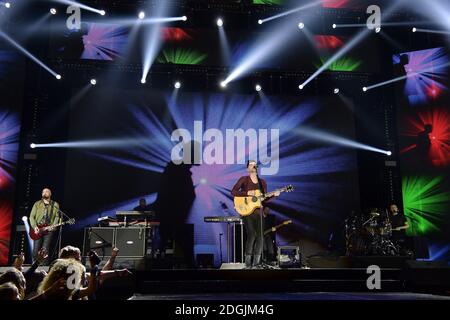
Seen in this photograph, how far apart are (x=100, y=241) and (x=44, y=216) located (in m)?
1.43

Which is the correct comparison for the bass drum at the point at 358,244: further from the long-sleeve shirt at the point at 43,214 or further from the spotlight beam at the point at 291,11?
the long-sleeve shirt at the point at 43,214

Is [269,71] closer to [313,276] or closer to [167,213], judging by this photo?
[167,213]

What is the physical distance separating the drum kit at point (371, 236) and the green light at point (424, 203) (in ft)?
2.22

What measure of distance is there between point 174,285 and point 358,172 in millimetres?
5390

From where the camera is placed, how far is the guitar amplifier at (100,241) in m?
6.93

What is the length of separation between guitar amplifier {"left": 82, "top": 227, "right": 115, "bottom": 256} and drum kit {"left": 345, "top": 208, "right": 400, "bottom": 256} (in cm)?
455

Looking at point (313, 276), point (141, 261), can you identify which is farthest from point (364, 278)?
point (141, 261)

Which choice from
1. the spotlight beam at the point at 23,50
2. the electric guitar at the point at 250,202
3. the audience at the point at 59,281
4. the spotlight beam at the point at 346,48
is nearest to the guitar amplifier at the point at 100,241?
the electric guitar at the point at 250,202

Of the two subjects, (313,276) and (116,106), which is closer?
(313,276)

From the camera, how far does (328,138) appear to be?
9391mm

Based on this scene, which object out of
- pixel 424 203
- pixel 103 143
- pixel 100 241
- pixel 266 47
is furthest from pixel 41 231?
pixel 424 203

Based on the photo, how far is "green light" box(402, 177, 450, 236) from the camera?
343 inches

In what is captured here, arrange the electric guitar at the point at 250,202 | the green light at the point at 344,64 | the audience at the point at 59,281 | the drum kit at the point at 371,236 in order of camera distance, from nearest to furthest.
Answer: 1. the audience at the point at 59,281
2. the electric guitar at the point at 250,202
3. the drum kit at the point at 371,236
4. the green light at the point at 344,64

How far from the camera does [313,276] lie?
5.72 metres
